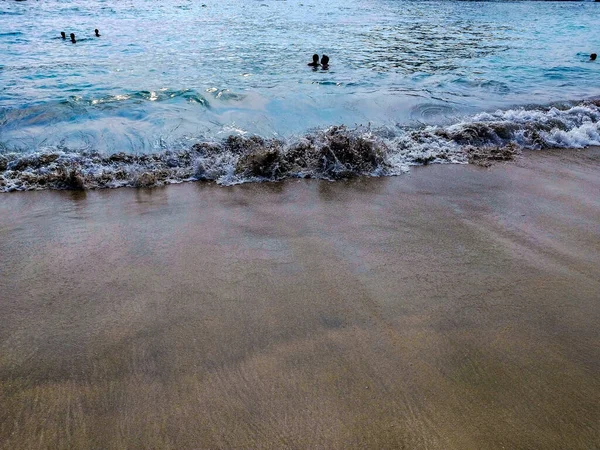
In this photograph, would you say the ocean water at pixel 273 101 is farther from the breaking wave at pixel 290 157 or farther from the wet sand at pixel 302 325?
the wet sand at pixel 302 325

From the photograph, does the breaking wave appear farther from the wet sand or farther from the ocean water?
the wet sand

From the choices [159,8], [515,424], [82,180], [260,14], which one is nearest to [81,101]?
[82,180]

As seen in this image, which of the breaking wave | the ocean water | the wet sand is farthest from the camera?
the ocean water

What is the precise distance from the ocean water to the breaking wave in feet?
0.08

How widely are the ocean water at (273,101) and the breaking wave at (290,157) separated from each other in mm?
26

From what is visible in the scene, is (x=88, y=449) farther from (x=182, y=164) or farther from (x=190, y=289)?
(x=182, y=164)

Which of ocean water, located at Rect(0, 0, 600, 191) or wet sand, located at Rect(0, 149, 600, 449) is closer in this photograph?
wet sand, located at Rect(0, 149, 600, 449)

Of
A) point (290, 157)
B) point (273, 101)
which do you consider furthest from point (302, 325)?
point (273, 101)

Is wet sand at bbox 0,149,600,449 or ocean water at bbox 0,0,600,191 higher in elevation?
ocean water at bbox 0,0,600,191

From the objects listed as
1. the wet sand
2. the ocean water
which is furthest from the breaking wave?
the wet sand

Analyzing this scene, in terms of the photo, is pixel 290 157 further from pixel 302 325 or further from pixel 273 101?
pixel 302 325

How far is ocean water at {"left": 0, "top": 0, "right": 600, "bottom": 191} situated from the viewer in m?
5.59

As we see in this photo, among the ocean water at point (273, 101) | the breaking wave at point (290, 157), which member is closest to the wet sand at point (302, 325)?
the breaking wave at point (290, 157)

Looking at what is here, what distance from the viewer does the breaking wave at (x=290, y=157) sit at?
17.1 feet
